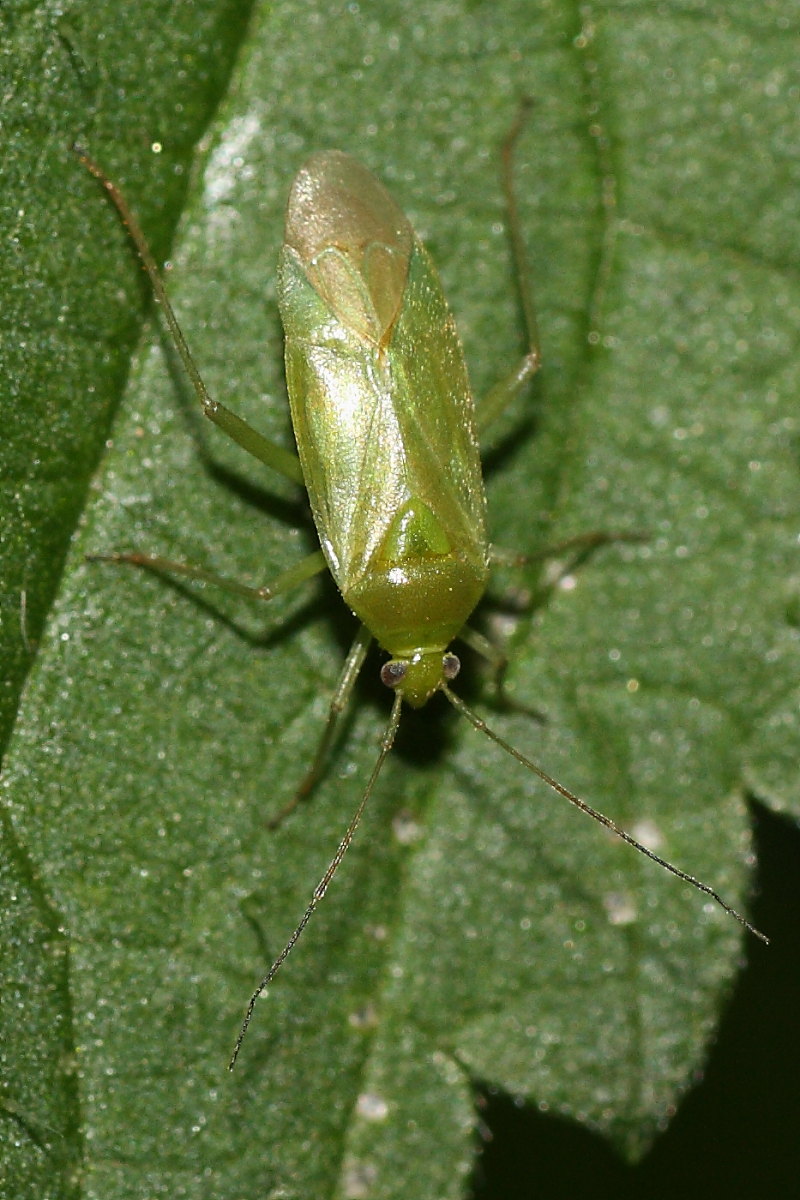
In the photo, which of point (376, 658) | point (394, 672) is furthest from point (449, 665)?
point (376, 658)

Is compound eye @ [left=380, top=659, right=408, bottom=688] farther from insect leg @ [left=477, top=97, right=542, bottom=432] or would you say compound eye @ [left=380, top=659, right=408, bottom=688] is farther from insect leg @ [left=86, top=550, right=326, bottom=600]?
insect leg @ [left=477, top=97, right=542, bottom=432]

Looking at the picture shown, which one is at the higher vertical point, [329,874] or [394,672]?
[394,672]

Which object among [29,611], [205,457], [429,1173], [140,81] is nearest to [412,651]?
[205,457]

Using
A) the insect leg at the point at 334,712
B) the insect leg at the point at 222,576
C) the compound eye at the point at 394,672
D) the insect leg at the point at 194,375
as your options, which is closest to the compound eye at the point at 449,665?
the compound eye at the point at 394,672

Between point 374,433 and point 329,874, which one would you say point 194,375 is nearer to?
point 374,433

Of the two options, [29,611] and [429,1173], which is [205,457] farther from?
[429,1173]

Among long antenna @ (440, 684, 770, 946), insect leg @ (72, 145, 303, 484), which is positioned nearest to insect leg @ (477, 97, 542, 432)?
insect leg @ (72, 145, 303, 484)
